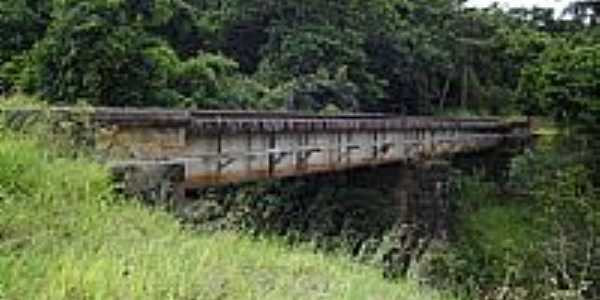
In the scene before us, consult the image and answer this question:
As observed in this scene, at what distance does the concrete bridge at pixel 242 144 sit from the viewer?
1192 cm

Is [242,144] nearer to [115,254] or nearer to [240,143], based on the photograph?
[240,143]

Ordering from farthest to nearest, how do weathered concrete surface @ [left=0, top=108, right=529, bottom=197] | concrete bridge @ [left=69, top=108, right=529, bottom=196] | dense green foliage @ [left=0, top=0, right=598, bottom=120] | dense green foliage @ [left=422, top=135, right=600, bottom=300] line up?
dense green foliage @ [left=422, top=135, right=600, bottom=300] < dense green foliage @ [left=0, top=0, right=598, bottom=120] < concrete bridge @ [left=69, top=108, right=529, bottom=196] < weathered concrete surface @ [left=0, top=108, right=529, bottom=197]

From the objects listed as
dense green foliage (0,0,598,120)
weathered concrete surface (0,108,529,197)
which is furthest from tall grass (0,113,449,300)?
dense green foliage (0,0,598,120)

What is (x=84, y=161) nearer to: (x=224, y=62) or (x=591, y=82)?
(x=224, y=62)

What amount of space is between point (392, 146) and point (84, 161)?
22197 mm

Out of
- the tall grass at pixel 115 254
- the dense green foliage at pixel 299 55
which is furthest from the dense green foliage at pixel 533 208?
the tall grass at pixel 115 254

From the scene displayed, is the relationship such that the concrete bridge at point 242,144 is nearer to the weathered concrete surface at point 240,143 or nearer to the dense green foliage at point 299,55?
the weathered concrete surface at point 240,143

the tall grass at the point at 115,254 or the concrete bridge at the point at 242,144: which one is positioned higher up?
the tall grass at the point at 115,254

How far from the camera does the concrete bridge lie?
1192 cm

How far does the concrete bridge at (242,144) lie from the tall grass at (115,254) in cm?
186

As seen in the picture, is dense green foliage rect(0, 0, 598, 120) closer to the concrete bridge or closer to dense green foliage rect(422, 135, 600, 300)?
dense green foliage rect(422, 135, 600, 300)

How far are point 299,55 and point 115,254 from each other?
119ft

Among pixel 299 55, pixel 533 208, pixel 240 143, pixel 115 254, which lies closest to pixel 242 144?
pixel 240 143

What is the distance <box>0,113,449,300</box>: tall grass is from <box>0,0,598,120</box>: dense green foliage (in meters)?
13.3
